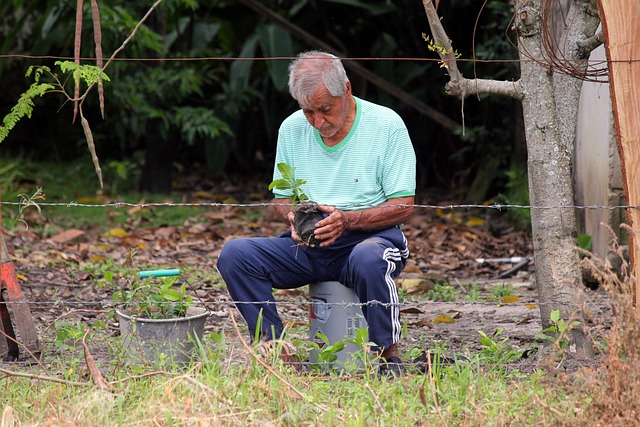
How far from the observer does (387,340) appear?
3.77m

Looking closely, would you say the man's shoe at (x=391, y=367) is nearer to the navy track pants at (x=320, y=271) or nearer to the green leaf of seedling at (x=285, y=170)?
the navy track pants at (x=320, y=271)

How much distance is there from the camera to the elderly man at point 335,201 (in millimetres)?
3908

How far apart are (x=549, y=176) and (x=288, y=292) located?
2.36 metres

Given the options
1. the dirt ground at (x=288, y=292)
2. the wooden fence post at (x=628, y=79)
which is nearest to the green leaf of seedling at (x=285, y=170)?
the dirt ground at (x=288, y=292)

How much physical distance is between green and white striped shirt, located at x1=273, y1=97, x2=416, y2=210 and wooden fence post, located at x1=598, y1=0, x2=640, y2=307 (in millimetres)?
915

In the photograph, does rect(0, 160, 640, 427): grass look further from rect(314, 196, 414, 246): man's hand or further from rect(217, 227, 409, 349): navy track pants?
rect(314, 196, 414, 246): man's hand

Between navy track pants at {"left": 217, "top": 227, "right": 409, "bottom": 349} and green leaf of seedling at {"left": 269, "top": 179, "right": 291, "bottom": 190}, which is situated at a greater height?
green leaf of seedling at {"left": 269, "top": 179, "right": 291, "bottom": 190}

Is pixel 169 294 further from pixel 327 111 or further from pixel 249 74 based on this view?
pixel 249 74

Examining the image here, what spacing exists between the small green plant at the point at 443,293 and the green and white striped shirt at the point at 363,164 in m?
1.60

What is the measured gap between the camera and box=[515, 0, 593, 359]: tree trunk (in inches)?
150

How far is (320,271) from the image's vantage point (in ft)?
13.2

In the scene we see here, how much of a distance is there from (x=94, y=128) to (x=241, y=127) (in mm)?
1844

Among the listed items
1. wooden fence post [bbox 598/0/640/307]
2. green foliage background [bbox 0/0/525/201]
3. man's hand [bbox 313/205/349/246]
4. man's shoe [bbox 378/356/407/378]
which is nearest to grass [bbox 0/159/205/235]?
green foliage background [bbox 0/0/525/201]

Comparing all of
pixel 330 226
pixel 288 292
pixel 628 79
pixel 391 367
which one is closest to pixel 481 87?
pixel 628 79
